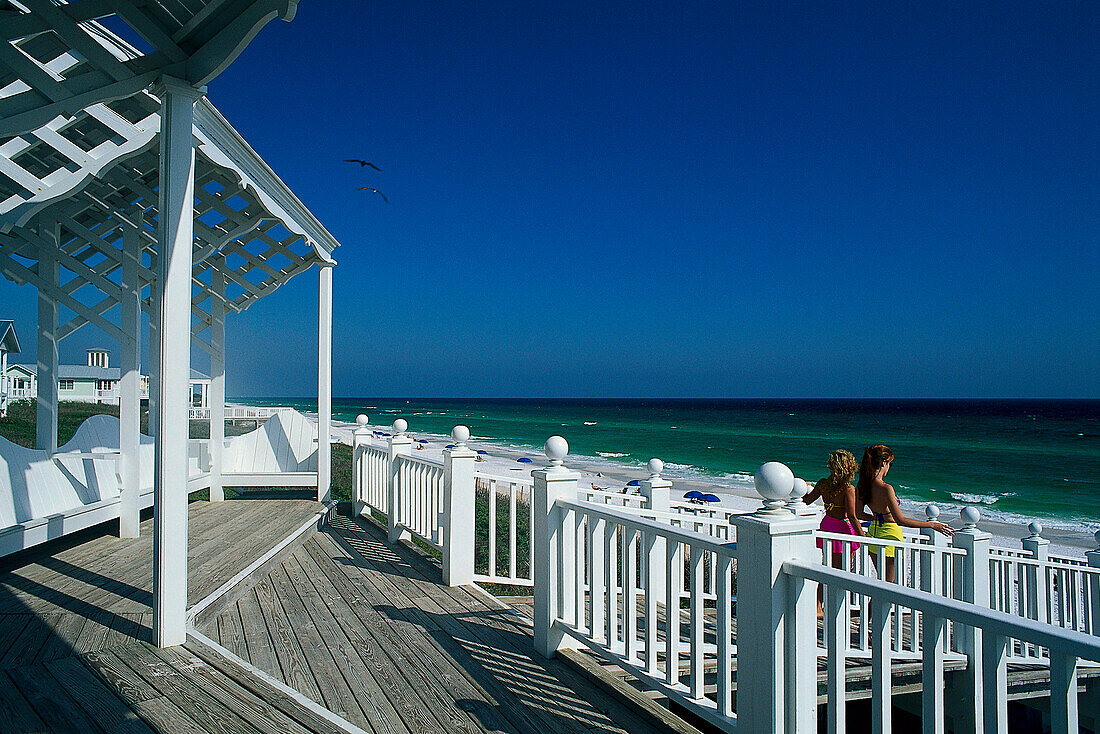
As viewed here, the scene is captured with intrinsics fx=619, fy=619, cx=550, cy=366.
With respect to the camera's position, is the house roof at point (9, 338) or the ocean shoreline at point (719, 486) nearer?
the ocean shoreline at point (719, 486)

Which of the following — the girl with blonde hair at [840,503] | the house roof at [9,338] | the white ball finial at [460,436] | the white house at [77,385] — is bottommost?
the girl with blonde hair at [840,503]

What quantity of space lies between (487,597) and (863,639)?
2.37 metres

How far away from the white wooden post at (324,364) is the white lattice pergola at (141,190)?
0.08 ft

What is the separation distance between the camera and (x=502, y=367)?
9038 centimetres

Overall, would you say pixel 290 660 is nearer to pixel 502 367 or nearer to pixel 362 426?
pixel 362 426

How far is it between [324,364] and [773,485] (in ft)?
20.1

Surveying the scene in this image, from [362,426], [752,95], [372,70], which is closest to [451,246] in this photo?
[752,95]

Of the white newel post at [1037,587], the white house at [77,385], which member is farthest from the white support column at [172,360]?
the white house at [77,385]

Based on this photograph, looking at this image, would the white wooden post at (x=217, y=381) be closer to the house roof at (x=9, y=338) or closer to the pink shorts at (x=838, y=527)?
the pink shorts at (x=838, y=527)

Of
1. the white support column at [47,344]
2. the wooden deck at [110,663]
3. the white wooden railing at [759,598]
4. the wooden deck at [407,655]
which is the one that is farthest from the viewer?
the white support column at [47,344]

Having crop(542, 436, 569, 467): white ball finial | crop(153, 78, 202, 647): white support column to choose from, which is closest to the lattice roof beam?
crop(153, 78, 202, 647): white support column

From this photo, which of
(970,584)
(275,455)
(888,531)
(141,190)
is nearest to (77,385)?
(275,455)

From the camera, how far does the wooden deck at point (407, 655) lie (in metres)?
2.44

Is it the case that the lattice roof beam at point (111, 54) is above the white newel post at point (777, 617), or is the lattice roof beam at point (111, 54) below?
above
